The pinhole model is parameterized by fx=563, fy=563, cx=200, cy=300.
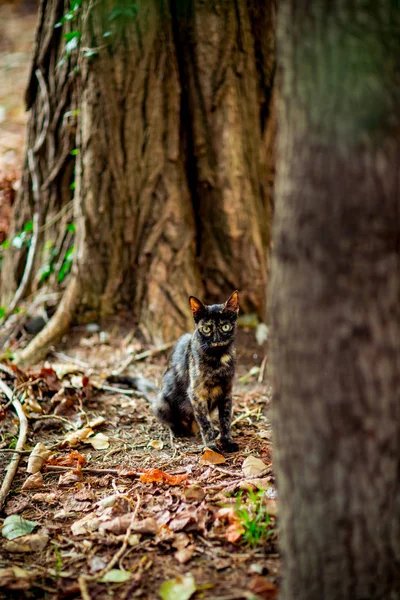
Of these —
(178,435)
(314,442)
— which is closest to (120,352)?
(178,435)

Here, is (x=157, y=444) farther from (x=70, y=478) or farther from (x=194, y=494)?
(x=194, y=494)

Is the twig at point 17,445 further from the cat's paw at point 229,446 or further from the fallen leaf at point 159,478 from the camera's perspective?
the cat's paw at point 229,446

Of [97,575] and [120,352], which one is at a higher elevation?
[120,352]

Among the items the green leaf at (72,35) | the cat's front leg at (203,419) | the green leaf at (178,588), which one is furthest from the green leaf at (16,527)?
the green leaf at (72,35)

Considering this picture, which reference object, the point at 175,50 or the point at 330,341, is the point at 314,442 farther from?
the point at 175,50

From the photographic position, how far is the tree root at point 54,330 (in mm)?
5223

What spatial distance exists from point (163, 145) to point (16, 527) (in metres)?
3.72

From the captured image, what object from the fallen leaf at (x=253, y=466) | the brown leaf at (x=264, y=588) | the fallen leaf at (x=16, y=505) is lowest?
the brown leaf at (x=264, y=588)

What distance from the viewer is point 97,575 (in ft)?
8.29

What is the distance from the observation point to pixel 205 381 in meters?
4.11

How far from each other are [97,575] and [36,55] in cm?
538

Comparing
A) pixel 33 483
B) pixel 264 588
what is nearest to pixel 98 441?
pixel 33 483

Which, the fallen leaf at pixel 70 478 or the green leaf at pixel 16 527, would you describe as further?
the fallen leaf at pixel 70 478

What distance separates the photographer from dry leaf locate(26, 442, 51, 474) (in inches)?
139
